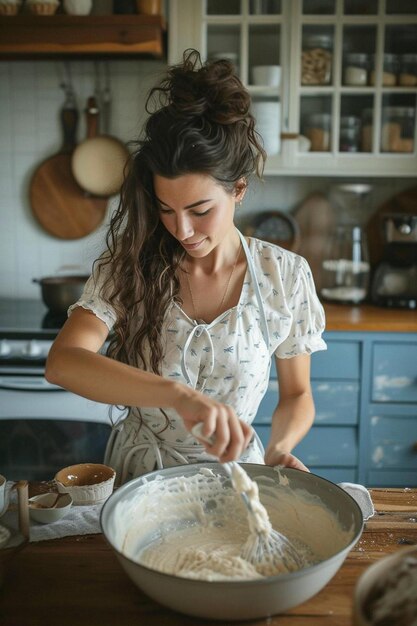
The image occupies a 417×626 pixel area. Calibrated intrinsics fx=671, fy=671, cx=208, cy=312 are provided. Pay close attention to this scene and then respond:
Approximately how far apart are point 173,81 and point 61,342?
56cm

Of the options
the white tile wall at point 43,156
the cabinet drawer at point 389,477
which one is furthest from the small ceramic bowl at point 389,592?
the white tile wall at point 43,156

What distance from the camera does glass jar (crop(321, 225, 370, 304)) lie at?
2871 mm

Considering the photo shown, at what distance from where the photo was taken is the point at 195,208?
1.31 metres

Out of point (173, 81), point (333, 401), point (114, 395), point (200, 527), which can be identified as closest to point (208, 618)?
point (200, 527)

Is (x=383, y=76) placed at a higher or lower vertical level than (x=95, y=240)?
higher

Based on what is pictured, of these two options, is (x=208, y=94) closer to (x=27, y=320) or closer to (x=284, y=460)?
(x=284, y=460)

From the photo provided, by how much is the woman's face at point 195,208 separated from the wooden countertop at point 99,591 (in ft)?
1.95

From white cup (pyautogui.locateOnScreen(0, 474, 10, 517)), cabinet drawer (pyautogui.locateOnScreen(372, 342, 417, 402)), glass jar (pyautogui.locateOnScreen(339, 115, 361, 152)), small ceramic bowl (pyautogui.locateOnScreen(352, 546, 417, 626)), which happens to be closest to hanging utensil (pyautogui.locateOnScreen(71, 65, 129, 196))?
glass jar (pyautogui.locateOnScreen(339, 115, 361, 152))

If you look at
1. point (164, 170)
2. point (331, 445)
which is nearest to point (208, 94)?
point (164, 170)

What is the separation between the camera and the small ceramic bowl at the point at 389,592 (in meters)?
0.69

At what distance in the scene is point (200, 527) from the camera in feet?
3.76

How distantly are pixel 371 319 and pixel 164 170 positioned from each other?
151 centimetres

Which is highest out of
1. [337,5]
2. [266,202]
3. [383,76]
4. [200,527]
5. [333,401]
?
[337,5]

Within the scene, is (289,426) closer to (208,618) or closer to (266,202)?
(208,618)
